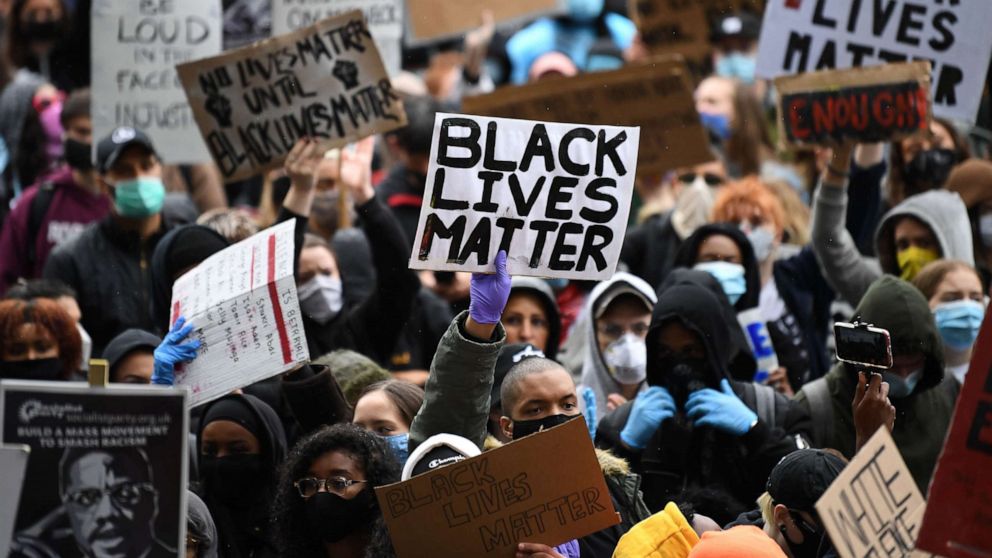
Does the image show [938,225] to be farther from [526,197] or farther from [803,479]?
[803,479]

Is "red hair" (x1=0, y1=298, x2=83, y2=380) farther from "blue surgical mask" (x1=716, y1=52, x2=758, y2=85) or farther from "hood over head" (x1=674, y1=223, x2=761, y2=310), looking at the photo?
"blue surgical mask" (x1=716, y1=52, x2=758, y2=85)

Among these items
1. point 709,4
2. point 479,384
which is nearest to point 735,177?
point 709,4

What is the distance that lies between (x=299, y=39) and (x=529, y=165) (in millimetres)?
2757

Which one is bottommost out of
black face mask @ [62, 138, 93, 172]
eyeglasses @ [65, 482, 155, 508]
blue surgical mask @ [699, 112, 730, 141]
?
eyeglasses @ [65, 482, 155, 508]

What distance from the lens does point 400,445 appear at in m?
6.25

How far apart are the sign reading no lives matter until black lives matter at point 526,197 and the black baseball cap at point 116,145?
317 cm

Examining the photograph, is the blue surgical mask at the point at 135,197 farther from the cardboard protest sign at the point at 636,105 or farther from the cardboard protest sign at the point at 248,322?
the cardboard protest sign at the point at 248,322

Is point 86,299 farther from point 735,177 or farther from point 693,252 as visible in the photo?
point 735,177

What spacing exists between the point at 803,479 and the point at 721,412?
1.23 m

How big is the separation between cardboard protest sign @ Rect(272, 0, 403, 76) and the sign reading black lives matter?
570cm

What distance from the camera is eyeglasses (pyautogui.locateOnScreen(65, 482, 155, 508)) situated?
4.43 meters

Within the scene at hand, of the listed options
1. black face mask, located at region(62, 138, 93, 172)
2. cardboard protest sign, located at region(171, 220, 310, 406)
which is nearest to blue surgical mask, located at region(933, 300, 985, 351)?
cardboard protest sign, located at region(171, 220, 310, 406)

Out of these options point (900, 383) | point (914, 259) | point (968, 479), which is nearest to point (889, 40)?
point (914, 259)

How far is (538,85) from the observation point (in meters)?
9.34
